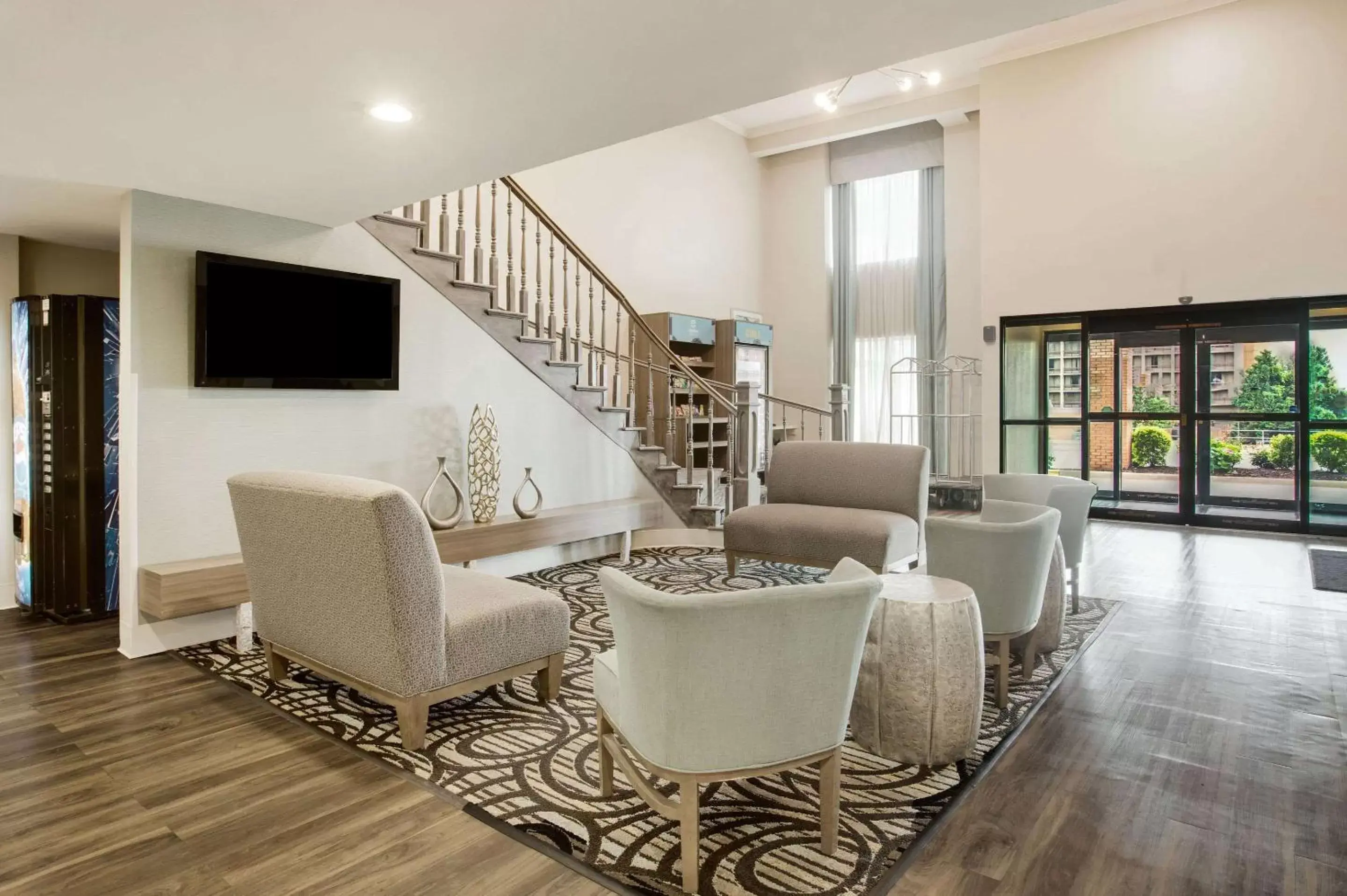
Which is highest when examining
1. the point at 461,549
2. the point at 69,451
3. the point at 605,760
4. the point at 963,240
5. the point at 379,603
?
the point at 963,240

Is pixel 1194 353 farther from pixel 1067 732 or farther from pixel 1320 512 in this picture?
pixel 1067 732

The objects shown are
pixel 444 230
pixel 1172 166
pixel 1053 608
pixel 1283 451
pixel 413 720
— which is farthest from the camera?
pixel 1172 166

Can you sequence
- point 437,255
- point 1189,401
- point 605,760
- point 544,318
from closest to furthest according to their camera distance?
point 605,760, point 437,255, point 544,318, point 1189,401

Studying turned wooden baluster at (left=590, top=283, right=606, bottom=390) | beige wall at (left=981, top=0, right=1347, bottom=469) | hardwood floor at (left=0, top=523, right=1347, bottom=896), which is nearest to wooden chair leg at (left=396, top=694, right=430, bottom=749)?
hardwood floor at (left=0, top=523, right=1347, bottom=896)

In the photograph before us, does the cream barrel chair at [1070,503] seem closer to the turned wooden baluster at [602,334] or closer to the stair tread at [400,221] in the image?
the turned wooden baluster at [602,334]

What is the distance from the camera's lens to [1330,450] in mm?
6945

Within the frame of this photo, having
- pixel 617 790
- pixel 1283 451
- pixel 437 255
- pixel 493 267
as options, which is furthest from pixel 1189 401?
pixel 617 790

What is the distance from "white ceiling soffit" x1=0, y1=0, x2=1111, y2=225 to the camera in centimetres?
206

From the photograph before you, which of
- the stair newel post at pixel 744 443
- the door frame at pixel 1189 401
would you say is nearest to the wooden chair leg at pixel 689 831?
the stair newel post at pixel 744 443

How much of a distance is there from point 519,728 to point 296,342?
8.44 ft

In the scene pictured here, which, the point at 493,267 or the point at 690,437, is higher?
the point at 493,267

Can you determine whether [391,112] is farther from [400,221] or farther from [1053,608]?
[1053,608]

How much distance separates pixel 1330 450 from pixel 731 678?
7.60 meters

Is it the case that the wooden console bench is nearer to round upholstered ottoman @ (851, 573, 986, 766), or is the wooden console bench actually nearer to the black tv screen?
the black tv screen
